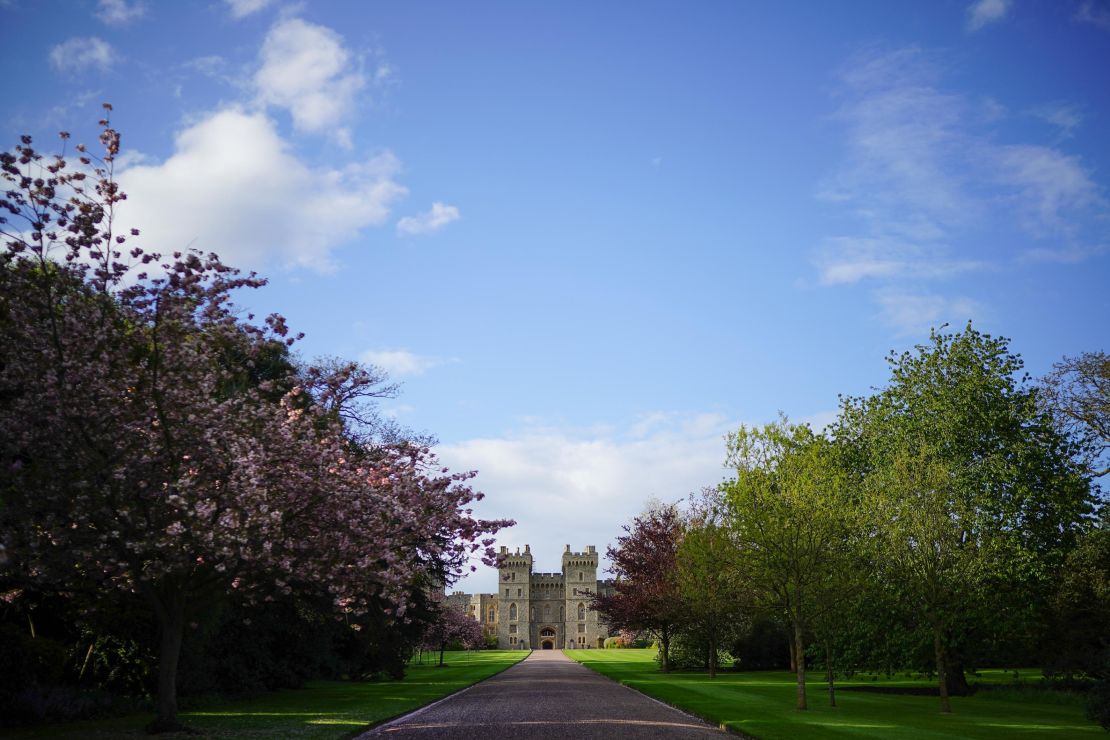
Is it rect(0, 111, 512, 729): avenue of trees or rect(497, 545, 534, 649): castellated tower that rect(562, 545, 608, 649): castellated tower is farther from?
rect(0, 111, 512, 729): avenue of trees

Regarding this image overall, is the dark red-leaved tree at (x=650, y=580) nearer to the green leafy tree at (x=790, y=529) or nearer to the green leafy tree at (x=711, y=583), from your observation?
the green leafy tree at (x=711, y=583)

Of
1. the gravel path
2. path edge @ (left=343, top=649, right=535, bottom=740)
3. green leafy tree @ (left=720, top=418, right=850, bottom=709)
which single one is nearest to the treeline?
green leafy tree @ (left=720, top=418, right=850, bottom=709)

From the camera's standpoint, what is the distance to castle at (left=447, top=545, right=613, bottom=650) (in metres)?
148

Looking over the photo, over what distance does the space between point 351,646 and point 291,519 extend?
26.8m

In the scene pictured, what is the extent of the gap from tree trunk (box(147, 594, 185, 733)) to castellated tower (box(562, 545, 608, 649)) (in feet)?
427

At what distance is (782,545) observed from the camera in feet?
89.9

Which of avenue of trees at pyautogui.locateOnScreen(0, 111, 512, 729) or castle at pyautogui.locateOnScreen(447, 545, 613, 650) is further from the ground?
avenue of trees at pyautogui.locateOnScreen(0, 111, 512, 729)

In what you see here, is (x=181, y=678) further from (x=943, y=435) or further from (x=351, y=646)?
(x=943, y=435)

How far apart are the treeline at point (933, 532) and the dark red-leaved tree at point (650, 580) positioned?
3.93m

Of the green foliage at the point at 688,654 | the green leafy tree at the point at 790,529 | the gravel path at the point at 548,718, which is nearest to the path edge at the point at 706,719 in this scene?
the gravel path at the point at 548,718

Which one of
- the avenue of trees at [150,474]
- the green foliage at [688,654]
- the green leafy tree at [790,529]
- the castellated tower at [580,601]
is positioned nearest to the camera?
the avenue of trees at [150,474]

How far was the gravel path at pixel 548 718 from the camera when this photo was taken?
18859 mm

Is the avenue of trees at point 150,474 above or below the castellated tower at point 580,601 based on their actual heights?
above

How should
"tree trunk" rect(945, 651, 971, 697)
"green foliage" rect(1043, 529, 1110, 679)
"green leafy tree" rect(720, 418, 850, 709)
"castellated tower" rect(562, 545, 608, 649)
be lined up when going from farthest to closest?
1. "castellated tower" rect(562, 545, 608, 649)
2. "tree trunk" rect(945, 651, 971, 697)
3. "green foliage" rect(1043, 529, 1110, 679)
4. "green leafy tree" rect(720, 418, 850, 709)
